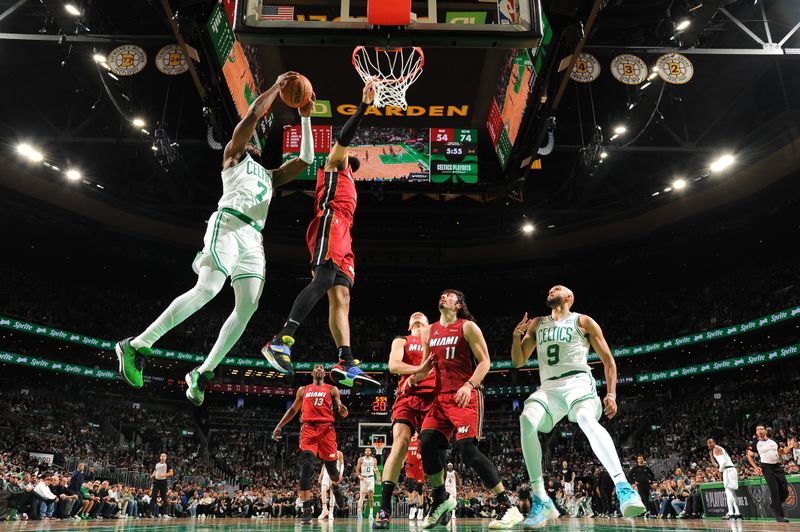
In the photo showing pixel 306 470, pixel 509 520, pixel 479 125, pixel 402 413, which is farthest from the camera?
pixel 479 125

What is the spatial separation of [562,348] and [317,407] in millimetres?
5754

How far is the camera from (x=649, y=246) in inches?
1230

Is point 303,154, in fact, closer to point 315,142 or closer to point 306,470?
point 306,470

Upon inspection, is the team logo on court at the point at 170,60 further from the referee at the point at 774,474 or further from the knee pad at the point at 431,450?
the referee at the point at 774,474

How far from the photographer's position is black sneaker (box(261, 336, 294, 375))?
4.61 m

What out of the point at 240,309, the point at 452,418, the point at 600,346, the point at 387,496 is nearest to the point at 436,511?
the point at 387,496

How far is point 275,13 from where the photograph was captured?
20.7 ft

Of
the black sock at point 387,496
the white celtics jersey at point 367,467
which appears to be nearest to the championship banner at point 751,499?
the white celtics jersey at point 367,467

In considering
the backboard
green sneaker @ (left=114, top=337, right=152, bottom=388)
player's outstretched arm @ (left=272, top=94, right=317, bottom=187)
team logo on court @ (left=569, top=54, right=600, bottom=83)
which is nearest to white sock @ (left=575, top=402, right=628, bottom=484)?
player's outstretched arm @ (left=272, top=94, right=317, bottom=187)

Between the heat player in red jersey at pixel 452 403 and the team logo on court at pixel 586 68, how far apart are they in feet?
33.4

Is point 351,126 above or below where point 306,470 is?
above

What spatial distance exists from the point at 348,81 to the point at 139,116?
6.57m

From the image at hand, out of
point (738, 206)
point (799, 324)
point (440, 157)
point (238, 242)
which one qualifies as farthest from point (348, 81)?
point (799, 324)

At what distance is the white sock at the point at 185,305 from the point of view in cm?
452
